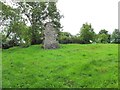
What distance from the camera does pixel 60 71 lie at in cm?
2705

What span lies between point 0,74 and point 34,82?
414 centimetres

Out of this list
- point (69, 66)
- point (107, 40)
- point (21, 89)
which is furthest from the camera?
point (107, 40)

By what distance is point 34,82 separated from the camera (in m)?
23.9

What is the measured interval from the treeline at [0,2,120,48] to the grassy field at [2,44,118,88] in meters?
10.5

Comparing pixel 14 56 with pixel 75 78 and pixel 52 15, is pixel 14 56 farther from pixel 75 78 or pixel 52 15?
pixel 52 15

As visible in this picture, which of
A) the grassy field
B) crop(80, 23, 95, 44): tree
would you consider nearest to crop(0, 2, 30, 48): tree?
the grassy field

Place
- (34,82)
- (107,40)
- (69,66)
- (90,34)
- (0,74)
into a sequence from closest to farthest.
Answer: (34,82) → (0,74) → (69,66) → (90,34) → (107,40)

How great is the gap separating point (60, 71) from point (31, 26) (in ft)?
108

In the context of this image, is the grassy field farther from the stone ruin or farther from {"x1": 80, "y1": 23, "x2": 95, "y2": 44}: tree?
{"x1": 80, "y1": 23, "x2": 95, "y2": 44}: tree

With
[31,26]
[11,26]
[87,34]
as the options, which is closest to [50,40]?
[11,26]

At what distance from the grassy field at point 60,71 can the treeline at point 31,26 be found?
10.5 metres

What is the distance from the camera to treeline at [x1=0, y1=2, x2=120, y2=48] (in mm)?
44406

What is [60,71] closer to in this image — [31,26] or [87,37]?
[31,26]

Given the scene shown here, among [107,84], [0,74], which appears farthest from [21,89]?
[107,84]
